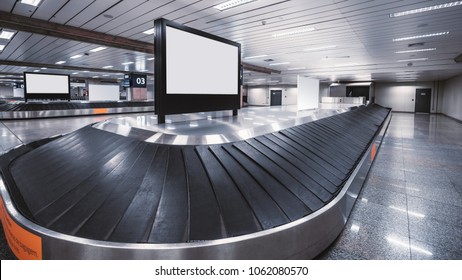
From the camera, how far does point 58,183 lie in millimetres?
2408

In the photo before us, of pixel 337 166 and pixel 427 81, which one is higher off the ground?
pixel 427 81

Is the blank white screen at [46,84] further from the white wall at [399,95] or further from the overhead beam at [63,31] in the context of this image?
the white wall at [399,95]

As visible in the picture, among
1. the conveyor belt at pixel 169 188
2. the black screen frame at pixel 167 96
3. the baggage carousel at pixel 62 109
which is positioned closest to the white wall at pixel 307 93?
the black screen frame at pixel 167 96

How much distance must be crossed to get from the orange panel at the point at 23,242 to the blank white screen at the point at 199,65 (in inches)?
79.7

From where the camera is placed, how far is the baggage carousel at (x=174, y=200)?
1.66 meters

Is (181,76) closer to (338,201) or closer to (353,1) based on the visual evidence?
(338,201)

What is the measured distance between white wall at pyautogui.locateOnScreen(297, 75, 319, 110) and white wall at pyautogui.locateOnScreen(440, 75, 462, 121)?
13645 millimetres

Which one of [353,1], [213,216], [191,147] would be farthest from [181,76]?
[353,1]

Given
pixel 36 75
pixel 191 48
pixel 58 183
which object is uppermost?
pixel 36 75

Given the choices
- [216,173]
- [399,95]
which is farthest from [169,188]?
[399,95]

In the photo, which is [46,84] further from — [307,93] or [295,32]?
[307,93]

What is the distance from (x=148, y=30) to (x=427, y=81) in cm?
2768

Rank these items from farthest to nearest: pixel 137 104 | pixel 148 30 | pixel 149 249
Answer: pixel 137 104
pixel 148 30
pixel 149 249

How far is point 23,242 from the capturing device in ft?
6.12
